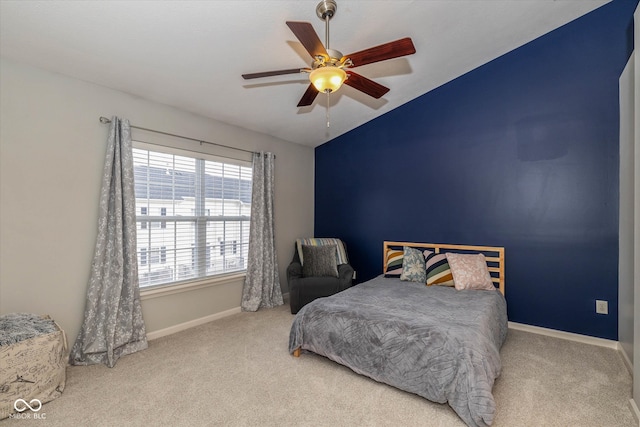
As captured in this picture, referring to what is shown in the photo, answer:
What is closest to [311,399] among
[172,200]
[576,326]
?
[172,200]

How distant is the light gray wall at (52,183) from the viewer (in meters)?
2.37

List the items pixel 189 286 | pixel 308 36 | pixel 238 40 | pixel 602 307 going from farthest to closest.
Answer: pixel 189 286 < pixel 602 307 < pixel 238 40 < pixel 308 36

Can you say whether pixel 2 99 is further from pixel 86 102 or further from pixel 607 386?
pixel 607 386

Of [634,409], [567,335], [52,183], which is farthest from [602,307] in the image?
[52,183]

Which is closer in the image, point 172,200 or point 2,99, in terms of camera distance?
point 2,99

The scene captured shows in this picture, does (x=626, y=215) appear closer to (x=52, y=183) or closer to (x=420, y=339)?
(x=420, y=339)

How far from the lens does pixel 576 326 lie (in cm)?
307

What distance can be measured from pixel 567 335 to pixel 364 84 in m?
3.28

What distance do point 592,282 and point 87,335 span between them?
4833 millimetres

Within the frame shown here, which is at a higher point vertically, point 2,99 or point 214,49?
point 214,49

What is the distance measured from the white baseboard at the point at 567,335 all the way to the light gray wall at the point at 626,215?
5.1 inches

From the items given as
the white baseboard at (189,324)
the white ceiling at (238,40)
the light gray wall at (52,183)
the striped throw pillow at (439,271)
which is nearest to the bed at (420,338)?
the striped throw pillow at (439,271)

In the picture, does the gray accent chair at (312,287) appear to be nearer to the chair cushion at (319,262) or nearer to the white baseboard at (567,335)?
the chair cushion at (319,262)

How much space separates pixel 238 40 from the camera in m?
2.49
